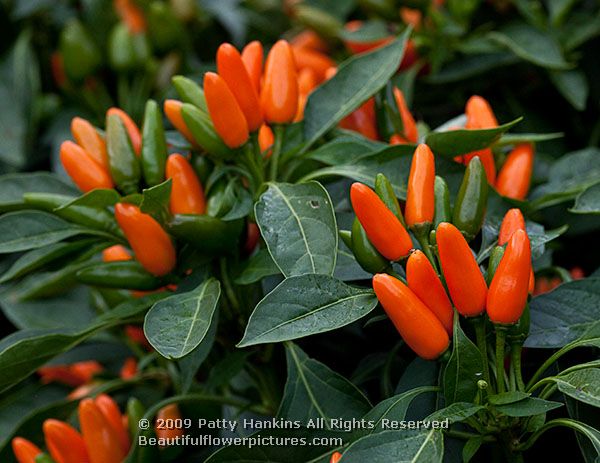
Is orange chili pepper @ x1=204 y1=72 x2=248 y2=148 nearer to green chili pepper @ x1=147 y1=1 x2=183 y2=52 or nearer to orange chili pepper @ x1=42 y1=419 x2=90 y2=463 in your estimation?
orange chili pepper @ x1=42 y1=419 x2=90 y2=463

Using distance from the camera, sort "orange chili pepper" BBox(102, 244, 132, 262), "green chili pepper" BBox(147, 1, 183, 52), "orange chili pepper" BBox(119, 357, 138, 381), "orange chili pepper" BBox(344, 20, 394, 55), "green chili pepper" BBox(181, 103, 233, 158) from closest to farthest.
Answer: "green chili pepper" BBox(181, 103, 233, 158), "orange chili pepper" BBox(102, 244, 132, 262), "orange chili pepper" BBox(119, 357, 138, 381), "orange chili pepper" BBox(344, 20, 394, 55), "green chili pepper" BBox(147, 1, 183, 52)

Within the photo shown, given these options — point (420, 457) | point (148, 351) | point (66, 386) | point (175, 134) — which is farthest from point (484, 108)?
point (66, 386)

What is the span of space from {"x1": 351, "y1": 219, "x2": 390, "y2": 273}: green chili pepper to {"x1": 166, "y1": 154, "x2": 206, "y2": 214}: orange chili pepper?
0.65 ft

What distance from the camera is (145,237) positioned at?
34.7 inches

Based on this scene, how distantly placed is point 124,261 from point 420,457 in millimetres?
405

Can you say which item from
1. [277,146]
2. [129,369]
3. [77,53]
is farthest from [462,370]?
[77,53]

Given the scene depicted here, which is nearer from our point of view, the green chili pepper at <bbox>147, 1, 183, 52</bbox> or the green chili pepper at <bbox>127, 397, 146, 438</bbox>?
the green chili pepper at <bbox>127, 397, 146, 438</bbox>

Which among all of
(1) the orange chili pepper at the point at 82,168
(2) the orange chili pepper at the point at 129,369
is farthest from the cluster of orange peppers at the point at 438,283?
(2) the orange chili pepper at the point at 129,369

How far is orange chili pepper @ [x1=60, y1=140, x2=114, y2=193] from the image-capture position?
36.7 inches

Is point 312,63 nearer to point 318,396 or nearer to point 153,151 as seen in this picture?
point 153,151

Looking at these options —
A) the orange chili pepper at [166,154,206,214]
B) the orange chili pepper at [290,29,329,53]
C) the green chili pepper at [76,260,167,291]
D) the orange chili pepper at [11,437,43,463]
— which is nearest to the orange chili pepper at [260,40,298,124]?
the orange chili pepper at [166,154,206,214]

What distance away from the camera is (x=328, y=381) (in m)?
0.87

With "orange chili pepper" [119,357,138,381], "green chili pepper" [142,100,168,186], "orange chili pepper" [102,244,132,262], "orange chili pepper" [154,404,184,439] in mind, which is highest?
"green chili pepper" [142,100,168,186]

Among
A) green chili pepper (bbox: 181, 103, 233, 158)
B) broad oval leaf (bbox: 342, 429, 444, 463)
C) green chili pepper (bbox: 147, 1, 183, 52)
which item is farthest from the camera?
green chili pepper (bbox: 147, 1, 183, 52)
